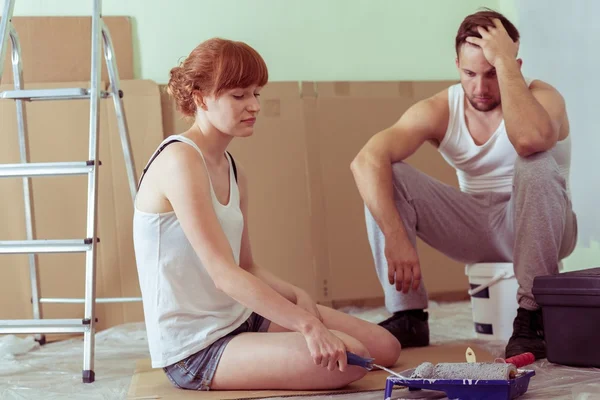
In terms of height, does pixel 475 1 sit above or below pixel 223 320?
above

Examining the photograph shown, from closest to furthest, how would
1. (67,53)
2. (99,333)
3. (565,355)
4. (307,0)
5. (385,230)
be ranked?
1. (565,355)
2. (385,230)
3. (99,333)
4. (67,53)
5. (307,0)

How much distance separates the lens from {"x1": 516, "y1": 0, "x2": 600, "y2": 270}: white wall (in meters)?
3.21

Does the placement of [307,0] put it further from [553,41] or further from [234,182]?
[234,182]

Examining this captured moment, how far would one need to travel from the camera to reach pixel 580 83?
10.8 feet

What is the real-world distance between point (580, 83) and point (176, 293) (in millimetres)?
2132

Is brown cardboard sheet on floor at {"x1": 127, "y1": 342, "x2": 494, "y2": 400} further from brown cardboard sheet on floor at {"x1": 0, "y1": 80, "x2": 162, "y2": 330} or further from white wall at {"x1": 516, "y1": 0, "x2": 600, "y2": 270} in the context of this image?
white wall at {"x1": 516, "y1": 0, "x2": 600, "y2": 270}

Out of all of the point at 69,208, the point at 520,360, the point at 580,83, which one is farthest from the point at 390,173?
the point at 69,208

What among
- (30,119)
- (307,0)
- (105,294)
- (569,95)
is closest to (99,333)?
Result: (105,294)

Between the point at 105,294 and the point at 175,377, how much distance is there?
1.46m

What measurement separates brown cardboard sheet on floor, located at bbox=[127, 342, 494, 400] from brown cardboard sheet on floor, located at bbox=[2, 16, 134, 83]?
57.9 inches

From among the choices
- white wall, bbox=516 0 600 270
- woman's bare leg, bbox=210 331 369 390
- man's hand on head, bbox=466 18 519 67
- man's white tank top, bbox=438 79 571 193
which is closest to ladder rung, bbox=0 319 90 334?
woman's bare leg, bbox=210 331 369 390

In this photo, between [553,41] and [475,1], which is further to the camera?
[475,1]

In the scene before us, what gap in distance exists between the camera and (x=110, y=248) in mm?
3318

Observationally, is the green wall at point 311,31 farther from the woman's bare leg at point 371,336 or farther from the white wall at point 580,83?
the woman's bare leg at point 371,336
